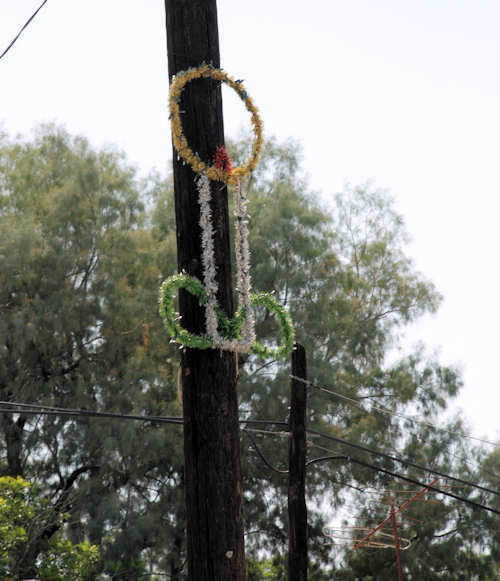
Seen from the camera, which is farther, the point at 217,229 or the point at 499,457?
the point at 499,457

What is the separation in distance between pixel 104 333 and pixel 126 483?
141 inches

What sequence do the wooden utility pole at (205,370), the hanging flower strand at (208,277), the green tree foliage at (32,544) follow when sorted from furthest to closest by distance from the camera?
the green tree foliage at (32,544), the hanging flower strand at (208,277), the wooden utility pole at (205,370)

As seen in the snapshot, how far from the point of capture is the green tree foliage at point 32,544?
14.2 m

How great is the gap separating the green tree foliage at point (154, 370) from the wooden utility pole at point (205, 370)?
14910 millimetres

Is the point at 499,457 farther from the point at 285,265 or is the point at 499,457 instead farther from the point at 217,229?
the point at 217,229

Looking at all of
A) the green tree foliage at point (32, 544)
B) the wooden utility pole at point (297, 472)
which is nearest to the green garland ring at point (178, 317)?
the wooden utility pole at point (297, 472)

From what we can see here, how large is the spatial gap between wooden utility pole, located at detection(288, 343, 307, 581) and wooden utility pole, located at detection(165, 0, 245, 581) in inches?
142

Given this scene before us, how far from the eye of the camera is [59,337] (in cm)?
2023

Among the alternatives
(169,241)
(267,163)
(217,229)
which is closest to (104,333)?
(169,241)

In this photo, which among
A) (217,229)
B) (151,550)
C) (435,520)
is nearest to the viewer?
(217,229)

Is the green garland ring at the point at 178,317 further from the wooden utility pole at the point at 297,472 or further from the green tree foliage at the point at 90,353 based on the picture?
the green tree foliage at the point at 90,353

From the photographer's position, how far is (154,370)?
2028cm

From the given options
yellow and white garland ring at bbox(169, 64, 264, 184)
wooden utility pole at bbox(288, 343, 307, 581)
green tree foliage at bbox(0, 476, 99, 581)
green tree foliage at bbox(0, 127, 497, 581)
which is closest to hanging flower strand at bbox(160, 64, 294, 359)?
yellow and white garland ring at bbox(169, 64, 264, 184)

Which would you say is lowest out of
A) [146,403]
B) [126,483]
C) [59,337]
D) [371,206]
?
[126,483]
